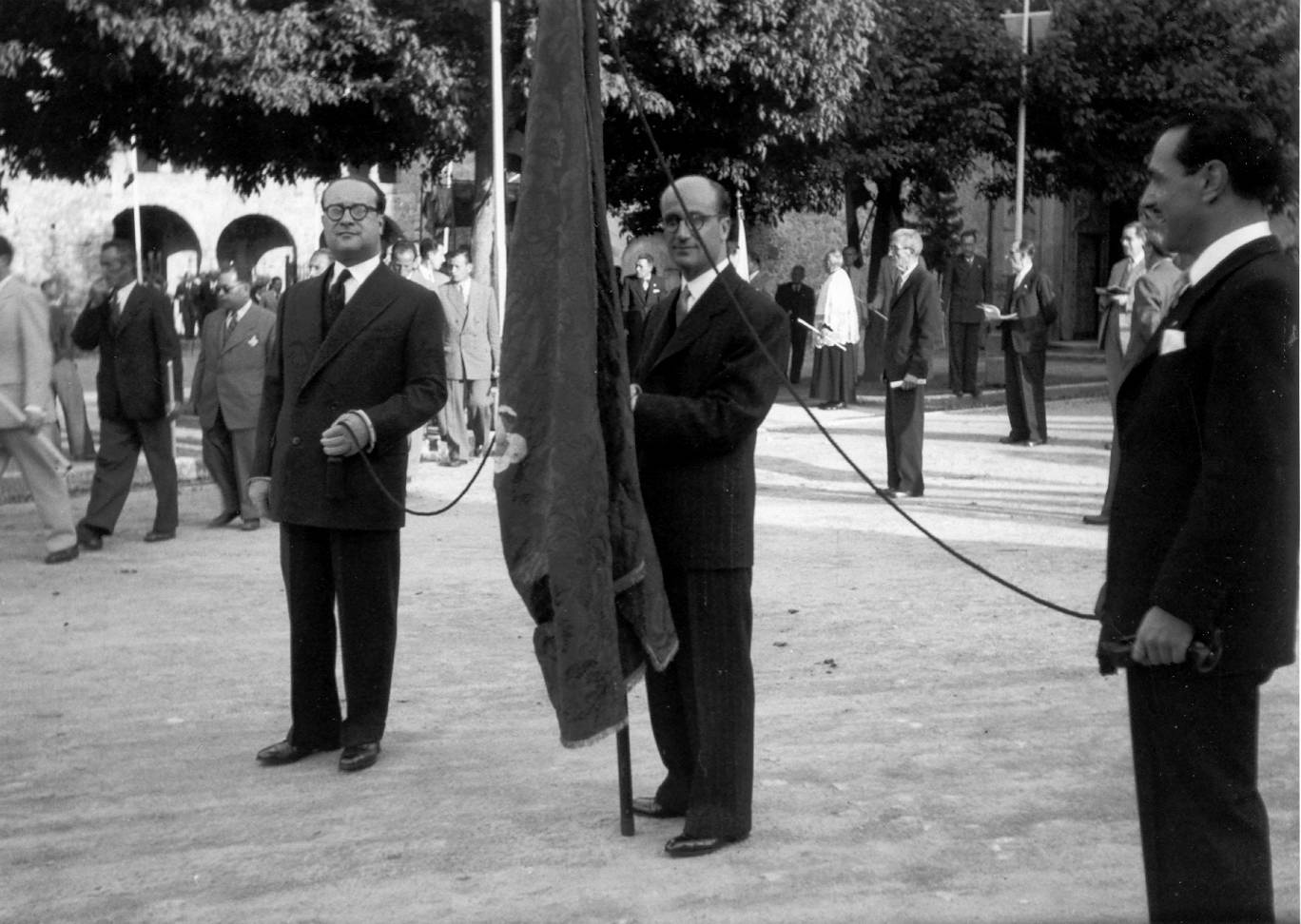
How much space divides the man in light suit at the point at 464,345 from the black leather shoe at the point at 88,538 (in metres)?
4.84

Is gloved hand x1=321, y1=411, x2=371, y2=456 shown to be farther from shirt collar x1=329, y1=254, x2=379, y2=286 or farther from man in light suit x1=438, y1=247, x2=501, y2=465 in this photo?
man in light suit x1=438, y1=247, x2=501, y2=465

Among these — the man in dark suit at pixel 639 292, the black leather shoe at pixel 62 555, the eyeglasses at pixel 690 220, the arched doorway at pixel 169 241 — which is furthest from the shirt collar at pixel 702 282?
the arched doorway at pixel 169 241

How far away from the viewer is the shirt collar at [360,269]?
21.1ft

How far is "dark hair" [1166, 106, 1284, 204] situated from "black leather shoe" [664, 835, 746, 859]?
2.32m

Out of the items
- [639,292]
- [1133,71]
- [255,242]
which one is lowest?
[639,292]

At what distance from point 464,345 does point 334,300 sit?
32.1 feet

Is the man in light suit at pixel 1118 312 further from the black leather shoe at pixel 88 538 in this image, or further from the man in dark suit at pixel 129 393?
the black leather shoe at pixel 88 538

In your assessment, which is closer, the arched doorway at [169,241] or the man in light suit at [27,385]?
the man in light suit at [27,385]

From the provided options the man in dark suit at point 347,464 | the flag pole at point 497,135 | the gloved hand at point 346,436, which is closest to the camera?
the gloved hand at point 346,436

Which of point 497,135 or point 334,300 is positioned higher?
point 497,135

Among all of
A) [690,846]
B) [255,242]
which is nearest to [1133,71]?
[255,242]

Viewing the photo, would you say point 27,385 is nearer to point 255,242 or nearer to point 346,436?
point 346,436

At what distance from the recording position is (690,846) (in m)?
5.16

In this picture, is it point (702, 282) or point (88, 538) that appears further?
point (88, 538)
